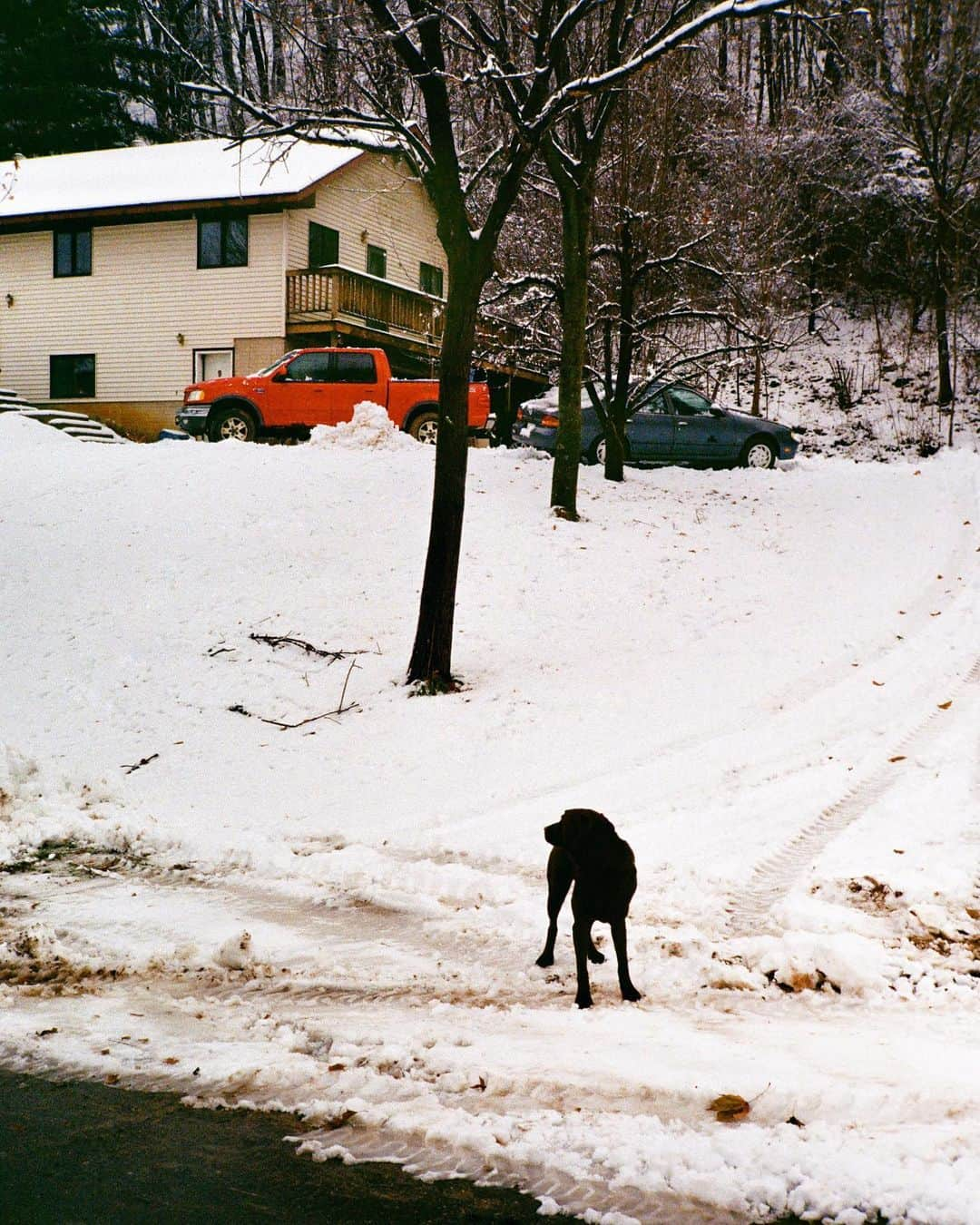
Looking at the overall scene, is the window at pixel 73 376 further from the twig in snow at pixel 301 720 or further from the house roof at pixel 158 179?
the twig in snow at pixel 301 720

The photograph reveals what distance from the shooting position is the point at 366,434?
1697cm

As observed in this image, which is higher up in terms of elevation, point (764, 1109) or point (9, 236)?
point (9, 236)

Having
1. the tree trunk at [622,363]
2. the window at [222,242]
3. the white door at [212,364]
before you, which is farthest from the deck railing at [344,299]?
the tree trunk at [622,363]

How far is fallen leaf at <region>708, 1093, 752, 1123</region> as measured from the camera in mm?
3045

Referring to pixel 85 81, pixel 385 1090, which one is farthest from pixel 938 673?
pixel 85 81

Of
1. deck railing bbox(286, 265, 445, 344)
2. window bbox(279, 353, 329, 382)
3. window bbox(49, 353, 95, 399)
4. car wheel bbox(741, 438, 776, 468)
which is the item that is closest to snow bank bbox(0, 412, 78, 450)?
window bbox(279, 353, 329, 382)

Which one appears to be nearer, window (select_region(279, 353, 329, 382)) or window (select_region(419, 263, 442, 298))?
window (select_region(279, 353, 329, 382))

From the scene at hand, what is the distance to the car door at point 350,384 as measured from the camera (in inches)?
795

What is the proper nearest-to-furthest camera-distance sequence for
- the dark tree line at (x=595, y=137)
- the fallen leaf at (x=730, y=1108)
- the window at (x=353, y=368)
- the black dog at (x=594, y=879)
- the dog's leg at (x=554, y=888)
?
the fallen leaf at (x=730, y=1108) → the black dog at (x=594, y=879) → the dog's leg at (x=554, y=888) → the dark tree line at (x=595, y=137) → the window at (x=353, y=368)

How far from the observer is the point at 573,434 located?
14.6 meters

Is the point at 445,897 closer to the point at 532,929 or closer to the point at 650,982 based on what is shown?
the point at 532,929

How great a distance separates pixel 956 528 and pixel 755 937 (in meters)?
11.9

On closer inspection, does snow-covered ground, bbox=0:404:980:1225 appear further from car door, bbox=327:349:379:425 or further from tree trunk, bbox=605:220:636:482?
car door, bbox=327:349:379:425

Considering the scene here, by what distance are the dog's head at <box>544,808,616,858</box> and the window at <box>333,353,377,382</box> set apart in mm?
17613
